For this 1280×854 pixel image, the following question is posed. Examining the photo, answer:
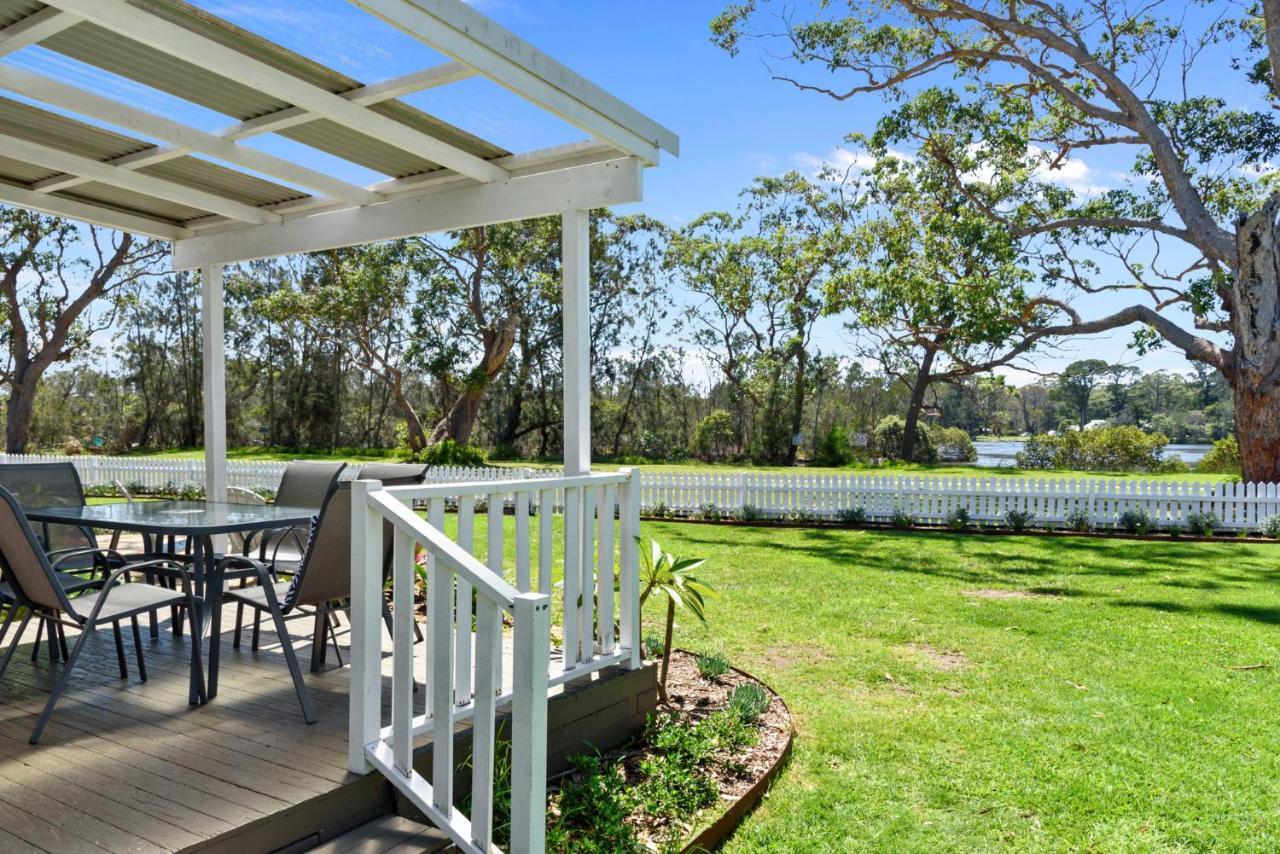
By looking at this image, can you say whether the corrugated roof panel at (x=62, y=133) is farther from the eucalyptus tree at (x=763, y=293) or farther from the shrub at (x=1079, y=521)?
the eucalyptus tree at (x=763, y=293)

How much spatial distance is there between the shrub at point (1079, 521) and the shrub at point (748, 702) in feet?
29.1

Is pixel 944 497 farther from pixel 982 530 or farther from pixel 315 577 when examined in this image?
pixel 315 577

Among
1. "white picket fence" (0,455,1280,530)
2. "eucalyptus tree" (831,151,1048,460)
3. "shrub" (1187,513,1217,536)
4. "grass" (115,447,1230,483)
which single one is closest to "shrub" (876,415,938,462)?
"grass" (115,447,1230,483)

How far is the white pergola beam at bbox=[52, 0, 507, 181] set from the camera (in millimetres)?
2676

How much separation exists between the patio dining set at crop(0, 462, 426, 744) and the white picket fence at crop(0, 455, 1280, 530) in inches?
228

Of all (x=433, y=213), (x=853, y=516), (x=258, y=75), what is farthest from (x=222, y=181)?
(x=853, y=516)

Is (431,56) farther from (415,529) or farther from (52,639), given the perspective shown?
(52,639)

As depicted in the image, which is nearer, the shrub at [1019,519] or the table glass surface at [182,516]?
the table glass surface at [182,516]

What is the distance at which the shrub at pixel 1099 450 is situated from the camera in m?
20.5

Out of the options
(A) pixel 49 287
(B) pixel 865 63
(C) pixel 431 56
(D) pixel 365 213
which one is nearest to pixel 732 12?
(B) pixel 865 63

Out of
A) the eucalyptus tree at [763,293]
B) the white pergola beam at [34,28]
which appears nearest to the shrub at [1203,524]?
the white pergola beam at [34,28]

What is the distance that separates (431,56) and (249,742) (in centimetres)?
250

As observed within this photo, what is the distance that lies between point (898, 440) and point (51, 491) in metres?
24.1

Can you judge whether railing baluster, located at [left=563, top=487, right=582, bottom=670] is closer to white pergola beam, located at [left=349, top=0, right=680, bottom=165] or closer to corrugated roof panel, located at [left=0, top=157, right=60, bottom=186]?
white pergola beam, located at [left=349, top=0, right=680, bottom=165]
